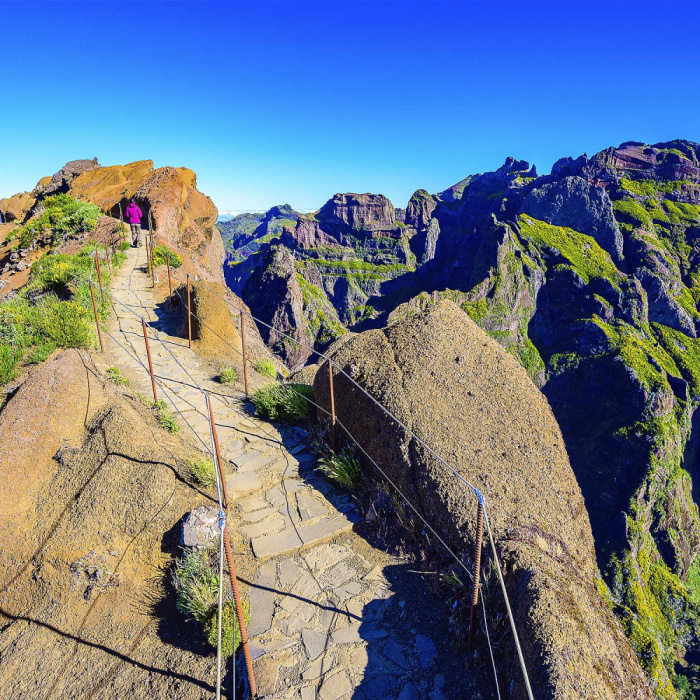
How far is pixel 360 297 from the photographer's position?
13488 cm

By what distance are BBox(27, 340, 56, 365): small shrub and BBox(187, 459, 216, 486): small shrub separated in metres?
4.04

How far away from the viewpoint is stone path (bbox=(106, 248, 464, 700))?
11.9 feet

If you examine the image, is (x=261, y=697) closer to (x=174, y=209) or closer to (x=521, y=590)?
(x=521, y=590)

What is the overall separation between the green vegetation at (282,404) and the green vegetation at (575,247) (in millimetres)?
106831

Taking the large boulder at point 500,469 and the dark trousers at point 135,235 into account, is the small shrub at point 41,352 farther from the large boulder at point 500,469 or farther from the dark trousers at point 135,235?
the dark trousers at point 135,235

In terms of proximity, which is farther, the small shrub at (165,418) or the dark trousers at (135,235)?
the dark trousers at (135,235)

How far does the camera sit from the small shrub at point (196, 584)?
3.95 m

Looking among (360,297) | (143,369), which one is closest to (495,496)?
(143,369)

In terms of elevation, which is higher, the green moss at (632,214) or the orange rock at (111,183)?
the green moss at (632,214)

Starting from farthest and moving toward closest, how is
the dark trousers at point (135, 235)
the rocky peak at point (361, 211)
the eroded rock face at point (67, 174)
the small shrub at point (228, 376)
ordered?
A: the rocky peak at point (361, 211), the eroded rock face at point (67, 174), the dark trousers at point (135, 235), the small shrub at point (228, 376)

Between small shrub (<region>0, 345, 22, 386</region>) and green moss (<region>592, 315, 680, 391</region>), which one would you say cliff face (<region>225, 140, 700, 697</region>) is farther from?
small shrub (<region>0, 345, 22, 386</region>)

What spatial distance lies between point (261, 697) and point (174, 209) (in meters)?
21.8

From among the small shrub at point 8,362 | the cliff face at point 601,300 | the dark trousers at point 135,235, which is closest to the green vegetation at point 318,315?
the cliff face at point 601,300

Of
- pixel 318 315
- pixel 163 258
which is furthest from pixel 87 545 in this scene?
pixel 318 315
